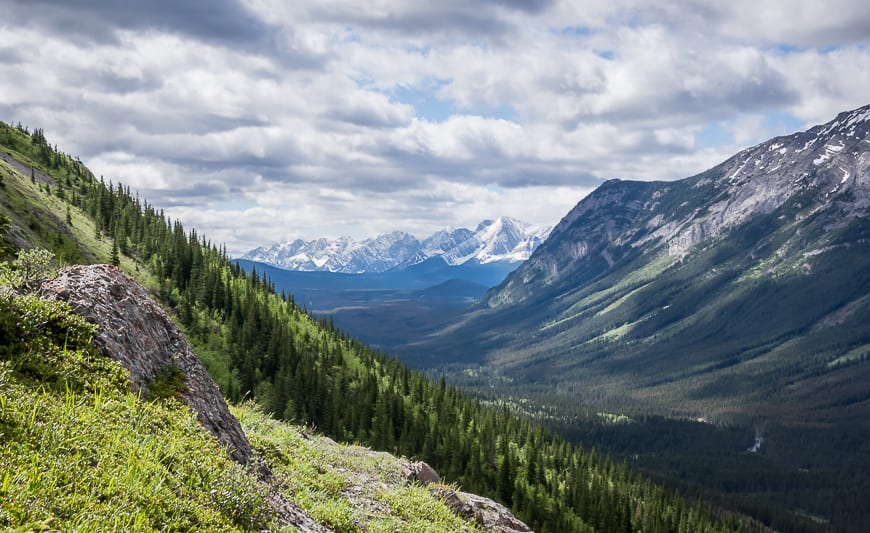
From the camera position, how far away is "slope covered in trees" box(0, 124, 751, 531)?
11075cm

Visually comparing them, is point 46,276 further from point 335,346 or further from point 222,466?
point 335,346

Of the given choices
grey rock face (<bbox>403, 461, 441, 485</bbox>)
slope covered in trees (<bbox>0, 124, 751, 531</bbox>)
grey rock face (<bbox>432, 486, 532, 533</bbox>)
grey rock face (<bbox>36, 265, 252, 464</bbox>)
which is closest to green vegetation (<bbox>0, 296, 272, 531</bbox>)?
grey rock face (<bbox>36, 265, 252, 464</bbox>)

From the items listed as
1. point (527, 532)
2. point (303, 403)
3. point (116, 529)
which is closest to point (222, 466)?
point (116, 529)

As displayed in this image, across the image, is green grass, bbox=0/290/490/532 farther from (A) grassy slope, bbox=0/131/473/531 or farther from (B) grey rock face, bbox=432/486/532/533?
(B) grey rock face, bbox=432/486/532/533

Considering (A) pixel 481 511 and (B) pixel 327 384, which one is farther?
(B) pixel 327 384

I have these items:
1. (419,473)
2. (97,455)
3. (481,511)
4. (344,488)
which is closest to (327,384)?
(419,473)

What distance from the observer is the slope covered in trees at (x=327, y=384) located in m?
111

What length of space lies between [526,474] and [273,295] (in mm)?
92008

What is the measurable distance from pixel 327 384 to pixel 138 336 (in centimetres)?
11165

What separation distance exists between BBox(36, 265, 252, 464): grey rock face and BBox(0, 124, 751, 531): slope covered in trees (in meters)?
82.2

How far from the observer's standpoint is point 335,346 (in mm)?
151750

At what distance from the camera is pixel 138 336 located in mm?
18484

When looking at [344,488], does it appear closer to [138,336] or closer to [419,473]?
[419,473]

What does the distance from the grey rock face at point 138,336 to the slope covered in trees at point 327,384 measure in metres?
82.2
